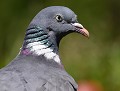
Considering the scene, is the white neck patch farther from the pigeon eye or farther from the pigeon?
the pigeon eye

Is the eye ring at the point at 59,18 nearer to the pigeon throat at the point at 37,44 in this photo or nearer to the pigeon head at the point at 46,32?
the pigeon head at the point at 46,32

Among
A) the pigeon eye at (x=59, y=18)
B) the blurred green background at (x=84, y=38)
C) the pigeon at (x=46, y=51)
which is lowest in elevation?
the blurred green background at (x=84, y=38)

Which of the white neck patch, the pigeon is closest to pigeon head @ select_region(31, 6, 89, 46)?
the pigeon

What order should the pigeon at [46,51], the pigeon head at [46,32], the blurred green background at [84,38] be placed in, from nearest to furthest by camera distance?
the pigeon at [46,51] < the pigeon head at [46,32] < the blurred green background at [84,38]

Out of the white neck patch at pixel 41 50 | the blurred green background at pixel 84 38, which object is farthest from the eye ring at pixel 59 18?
the blurred green background at pixel 84 38

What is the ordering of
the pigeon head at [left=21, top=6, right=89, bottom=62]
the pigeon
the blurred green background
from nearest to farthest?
the pigeon, the pigeon head at [left=21, top=6, right=89, bottom=62], the blurred green background

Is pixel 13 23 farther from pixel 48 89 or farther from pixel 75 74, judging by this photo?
pixel 48 89

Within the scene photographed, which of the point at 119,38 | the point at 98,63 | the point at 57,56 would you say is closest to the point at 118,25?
the point at 119,38
